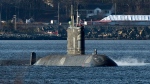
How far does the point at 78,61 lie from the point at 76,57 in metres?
0.31

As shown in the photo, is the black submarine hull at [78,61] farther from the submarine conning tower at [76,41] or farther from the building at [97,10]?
the building at [97,10]

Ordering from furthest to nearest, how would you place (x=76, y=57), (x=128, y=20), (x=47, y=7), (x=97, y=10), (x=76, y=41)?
(x=97, y=10), (x=47, y=7), (x=128, y=20), (x=76, y=41), (x=76, y=57)

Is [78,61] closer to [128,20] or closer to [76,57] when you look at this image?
[76,57]

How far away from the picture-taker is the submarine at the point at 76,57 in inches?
2124

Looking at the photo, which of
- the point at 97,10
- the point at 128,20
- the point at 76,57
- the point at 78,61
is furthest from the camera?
the point at 97,10

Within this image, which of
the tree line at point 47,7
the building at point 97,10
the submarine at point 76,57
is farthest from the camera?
the building at point 97,10

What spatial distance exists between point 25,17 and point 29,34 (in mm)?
15153

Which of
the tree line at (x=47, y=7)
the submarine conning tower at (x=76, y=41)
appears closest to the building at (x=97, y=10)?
the tree line at (x=47, y=7)

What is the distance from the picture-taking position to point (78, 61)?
54969 mm

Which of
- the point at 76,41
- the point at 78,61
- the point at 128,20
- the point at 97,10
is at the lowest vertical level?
the point at 128,20

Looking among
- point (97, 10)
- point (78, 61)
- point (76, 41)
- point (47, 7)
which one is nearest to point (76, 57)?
point (78, 61)

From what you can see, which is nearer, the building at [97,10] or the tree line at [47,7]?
the tree line at [47,7]

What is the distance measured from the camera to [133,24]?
529 ft

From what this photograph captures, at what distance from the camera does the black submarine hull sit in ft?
177
